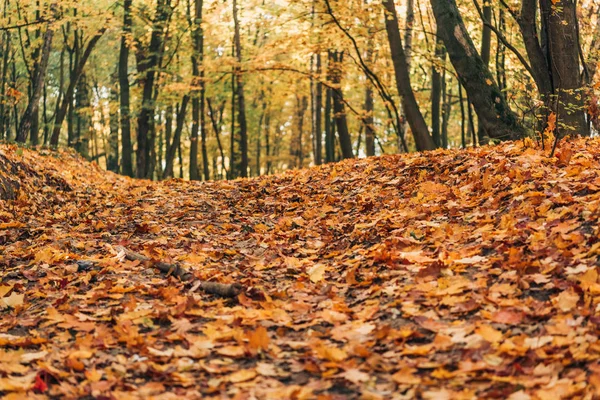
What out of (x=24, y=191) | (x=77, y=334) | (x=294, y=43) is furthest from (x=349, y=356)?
(x=294, y=43)

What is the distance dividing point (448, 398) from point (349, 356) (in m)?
0.66

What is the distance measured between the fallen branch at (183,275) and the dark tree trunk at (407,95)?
23.1 ft

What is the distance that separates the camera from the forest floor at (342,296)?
2.97m

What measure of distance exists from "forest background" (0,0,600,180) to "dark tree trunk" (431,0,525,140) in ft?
0.05

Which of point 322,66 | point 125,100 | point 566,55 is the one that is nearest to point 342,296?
point 566,55

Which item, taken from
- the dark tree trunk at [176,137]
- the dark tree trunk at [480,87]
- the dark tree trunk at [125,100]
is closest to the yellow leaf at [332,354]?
the dark tree trunk at [480,87]

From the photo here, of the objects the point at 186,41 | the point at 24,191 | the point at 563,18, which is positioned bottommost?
the point at 24,191

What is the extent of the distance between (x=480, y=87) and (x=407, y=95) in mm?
2511

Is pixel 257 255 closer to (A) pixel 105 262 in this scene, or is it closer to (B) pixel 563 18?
(A) pixel 105 262

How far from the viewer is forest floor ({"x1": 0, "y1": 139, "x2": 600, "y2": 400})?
297 cm

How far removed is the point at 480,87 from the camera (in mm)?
9188

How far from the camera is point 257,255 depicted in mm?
5844

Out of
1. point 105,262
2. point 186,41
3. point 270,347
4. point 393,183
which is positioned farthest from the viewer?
point 186,41

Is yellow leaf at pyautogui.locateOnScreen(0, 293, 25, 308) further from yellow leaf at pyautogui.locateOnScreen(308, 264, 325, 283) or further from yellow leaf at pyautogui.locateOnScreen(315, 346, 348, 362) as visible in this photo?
yellow leaf at pyautogui.locateOnScreen(315, 346, 348, 362)
